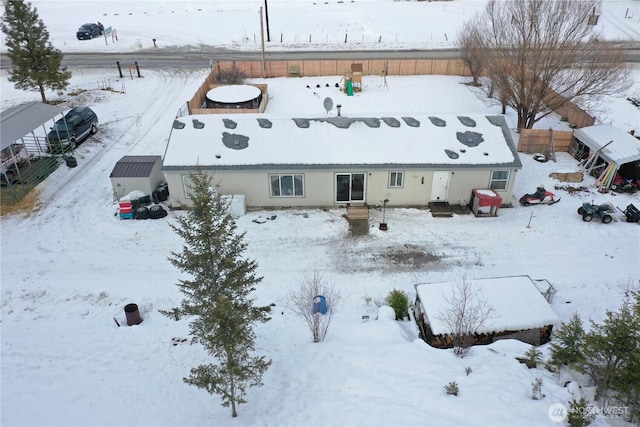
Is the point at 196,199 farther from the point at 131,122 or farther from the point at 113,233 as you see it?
the point at 131,122

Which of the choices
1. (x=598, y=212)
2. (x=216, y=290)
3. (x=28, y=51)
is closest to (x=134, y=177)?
(x=216, y=290)

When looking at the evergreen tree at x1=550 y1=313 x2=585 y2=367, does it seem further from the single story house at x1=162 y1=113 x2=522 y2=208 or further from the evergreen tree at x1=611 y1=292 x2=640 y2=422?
the single story house at x1=162 y1=113 x2=522 y2=208

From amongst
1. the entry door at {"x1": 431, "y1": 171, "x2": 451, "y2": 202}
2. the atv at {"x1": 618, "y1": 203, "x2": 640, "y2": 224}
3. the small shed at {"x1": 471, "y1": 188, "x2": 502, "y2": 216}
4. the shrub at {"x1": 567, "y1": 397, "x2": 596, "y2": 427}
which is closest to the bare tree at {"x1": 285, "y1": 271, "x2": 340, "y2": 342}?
the shrub at {"x1": 567, "y1": 397, "x2": 596, "y2": 427}

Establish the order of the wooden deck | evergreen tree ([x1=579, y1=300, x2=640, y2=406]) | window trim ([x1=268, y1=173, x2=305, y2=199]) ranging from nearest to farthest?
1. evergreen tree ([x1=579, y1=300, x2=640, y2=406])
2. the wooden deck
3. window trim ([x1=268, y1=173, x2=305, y2=199])

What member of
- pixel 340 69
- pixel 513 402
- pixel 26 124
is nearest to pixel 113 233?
pixel 26 124

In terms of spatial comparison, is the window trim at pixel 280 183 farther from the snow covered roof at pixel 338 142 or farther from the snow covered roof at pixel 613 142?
the snow covered roof at pixel 613 142

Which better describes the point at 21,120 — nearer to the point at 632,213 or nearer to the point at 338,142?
the point at 338,142

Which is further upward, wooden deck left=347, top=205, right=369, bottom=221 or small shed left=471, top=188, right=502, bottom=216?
small shed left=471, top=188, right=502, bottom=216
